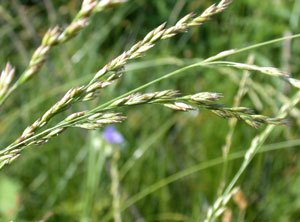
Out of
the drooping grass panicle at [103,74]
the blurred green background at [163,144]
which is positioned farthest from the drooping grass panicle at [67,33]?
the blurred green background at [163,144]

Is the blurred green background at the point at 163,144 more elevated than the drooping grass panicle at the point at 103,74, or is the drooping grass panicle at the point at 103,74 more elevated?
the drooping grass panicle at the point at 103,74

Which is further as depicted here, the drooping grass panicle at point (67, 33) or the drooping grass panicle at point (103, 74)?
the drooping grass panicle at point (103, 74)

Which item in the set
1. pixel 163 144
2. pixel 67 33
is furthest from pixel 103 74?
pixel 163 144

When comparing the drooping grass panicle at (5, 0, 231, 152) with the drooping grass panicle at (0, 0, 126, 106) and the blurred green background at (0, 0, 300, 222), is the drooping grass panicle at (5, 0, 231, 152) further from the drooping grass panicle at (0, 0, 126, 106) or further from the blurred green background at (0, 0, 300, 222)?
the blurred green background at (0, 0, 300, 222)

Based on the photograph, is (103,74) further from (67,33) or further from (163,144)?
(163,144)

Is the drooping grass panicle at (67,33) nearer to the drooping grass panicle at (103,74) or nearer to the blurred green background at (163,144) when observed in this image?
the drooping grass panicle at (103,74)

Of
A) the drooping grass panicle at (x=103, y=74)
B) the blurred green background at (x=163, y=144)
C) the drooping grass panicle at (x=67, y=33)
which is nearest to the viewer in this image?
the drooping grass panicle at (x=67, y=33)

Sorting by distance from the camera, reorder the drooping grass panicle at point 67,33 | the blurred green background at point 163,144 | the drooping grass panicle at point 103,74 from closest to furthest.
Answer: the drooping grass panicle at point 67,33
the drooping grass panicle at point 103,74
the blurred green background at point 163,144

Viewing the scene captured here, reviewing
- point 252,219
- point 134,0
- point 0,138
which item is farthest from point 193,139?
point 134,0

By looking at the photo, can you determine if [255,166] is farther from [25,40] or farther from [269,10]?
[25,40]
